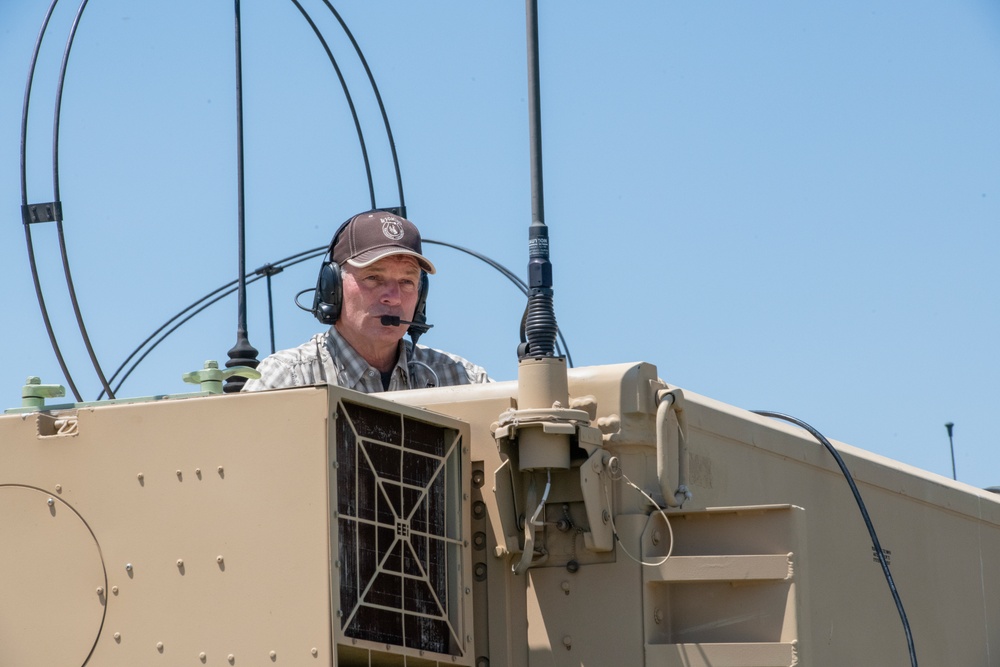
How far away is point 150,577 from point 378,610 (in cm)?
73

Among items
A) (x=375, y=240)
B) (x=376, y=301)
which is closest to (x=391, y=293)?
(x=376, y=301)

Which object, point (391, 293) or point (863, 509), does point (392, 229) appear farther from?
point (863, 509)

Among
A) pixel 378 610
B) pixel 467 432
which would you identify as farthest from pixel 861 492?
pixel 378 610

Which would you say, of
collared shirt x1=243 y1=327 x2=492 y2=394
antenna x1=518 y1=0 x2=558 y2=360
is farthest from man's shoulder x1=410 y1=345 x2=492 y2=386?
antenna x1=518 y1=0 x2=558 y2=360

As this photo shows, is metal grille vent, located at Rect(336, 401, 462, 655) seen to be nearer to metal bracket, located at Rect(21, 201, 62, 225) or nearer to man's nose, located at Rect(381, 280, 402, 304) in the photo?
man's nose, located at Rect(381, 280, 402, 304)

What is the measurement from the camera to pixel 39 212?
8.07 m

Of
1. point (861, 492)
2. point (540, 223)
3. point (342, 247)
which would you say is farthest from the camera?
point (342, 247)

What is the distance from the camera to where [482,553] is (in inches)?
239

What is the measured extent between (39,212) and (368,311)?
1.67 meters

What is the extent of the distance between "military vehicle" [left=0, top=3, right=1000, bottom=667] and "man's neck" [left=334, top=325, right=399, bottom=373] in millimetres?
1256

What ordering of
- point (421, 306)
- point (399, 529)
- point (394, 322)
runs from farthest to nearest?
point (421, 306) < point (394, 322) < point (399, 529)

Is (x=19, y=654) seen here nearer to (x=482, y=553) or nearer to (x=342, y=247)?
(x=482, y=553)

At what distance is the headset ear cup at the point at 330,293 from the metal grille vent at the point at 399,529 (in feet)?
6.22

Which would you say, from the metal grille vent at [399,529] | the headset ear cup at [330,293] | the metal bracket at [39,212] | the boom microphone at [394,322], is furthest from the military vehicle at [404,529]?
the metal bracket at [39,212]
